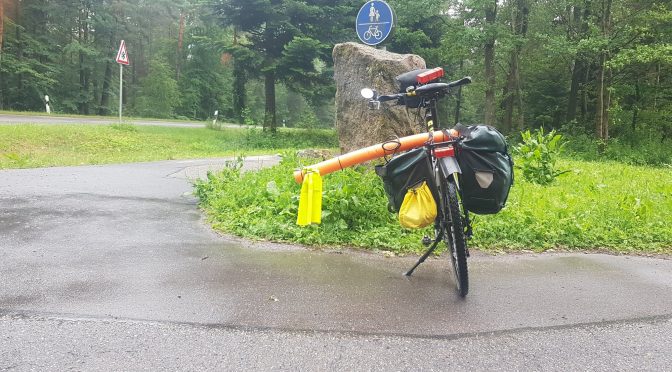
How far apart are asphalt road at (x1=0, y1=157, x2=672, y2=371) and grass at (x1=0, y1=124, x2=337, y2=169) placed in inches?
279

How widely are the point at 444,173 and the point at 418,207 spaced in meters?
0.29

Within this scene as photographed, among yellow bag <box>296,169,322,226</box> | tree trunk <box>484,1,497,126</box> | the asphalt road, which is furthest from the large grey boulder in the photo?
tree trunk <box>484,1,497,126</box>

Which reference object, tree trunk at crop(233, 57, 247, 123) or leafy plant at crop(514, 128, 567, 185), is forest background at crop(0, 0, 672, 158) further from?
leafy plant at crop(514, 128, 567, 185)

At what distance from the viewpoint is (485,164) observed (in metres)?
3.10

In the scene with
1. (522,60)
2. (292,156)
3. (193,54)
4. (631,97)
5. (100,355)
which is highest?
(193,54)

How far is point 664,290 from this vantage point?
366cm

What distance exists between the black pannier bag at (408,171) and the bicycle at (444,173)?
40 mm

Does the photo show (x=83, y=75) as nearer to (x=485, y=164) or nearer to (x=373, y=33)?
(x=373, y=33)

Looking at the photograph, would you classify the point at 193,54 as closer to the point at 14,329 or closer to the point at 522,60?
the point at 522,60

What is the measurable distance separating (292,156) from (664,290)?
16.4ft

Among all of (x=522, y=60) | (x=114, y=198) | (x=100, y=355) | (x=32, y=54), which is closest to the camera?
(x=100, y=355)

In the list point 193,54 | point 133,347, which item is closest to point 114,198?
point 133,347

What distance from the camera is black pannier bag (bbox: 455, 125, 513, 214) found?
310 centimetres

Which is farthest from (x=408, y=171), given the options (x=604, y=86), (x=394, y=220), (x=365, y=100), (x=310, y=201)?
(x=604, y=86)
